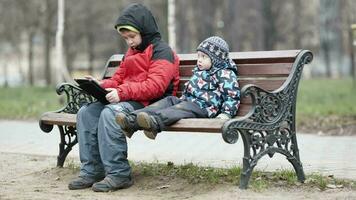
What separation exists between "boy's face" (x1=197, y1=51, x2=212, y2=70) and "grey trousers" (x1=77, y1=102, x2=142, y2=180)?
2.16 ft

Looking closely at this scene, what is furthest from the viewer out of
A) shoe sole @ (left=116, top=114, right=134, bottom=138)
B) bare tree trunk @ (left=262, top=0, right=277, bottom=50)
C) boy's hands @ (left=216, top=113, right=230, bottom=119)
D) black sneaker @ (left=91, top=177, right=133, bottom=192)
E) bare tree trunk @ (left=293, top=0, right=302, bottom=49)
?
bare tree trunk @ (left=293, top=0, right=302, bottom=49)

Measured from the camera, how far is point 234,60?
225 inches

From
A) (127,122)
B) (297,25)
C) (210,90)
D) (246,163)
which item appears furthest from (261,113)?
(297,25)

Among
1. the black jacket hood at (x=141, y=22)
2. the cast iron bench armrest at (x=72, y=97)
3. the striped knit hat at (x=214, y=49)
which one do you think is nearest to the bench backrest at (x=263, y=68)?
the striped knit hat at (x=214, y=49)

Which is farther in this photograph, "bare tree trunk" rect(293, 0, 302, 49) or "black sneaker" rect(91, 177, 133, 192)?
"bare tree trunk" rect(293, 0, 302, 49)

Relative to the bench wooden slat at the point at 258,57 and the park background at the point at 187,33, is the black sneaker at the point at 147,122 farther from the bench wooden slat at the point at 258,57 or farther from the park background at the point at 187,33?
the park background at the point at 187,33

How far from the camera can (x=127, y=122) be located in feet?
16.4

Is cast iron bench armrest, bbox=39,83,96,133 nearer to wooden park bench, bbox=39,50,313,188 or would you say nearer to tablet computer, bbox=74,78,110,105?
wooden park bench, bbox=39,50,313,188

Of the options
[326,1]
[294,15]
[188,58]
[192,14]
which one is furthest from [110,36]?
[188,58]

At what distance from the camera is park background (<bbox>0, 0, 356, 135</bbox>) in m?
15.0

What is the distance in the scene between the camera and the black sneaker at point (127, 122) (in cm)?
498

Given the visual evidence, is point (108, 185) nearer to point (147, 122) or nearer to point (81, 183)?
point (81, 183)

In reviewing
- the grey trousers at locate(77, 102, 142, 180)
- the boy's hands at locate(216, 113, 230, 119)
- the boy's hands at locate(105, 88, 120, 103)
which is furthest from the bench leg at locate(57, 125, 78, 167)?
the boy's hands at locate(216, 113, 230, 119)

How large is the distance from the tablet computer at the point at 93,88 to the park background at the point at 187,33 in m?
4.92
